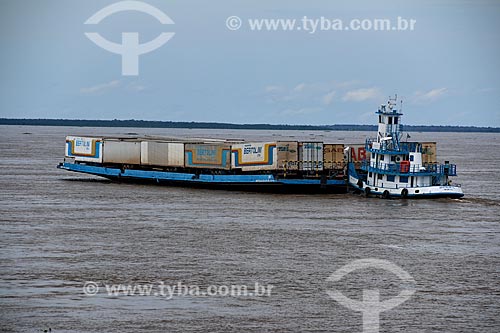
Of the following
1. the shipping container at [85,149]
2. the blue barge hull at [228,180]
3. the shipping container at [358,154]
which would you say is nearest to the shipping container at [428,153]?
the shipping container at [358,154]

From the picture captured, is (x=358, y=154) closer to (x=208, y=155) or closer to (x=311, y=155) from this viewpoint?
(x=311, y=155)

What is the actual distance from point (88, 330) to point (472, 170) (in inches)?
3424

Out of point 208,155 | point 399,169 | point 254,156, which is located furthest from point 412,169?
point 208,155

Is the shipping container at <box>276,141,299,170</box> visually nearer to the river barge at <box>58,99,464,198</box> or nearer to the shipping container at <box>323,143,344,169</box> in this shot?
the river barge at <box>58,99,464,198</box>

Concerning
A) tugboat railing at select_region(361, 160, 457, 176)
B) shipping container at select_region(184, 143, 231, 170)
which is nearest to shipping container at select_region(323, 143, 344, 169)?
tugboat railing at select_region(361, 160, 457, 176)

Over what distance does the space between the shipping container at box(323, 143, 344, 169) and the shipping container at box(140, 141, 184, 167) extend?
13958 mm

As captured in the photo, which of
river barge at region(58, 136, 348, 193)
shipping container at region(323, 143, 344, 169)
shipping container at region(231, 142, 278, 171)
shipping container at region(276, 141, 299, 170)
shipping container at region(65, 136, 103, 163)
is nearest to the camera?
shipping container at region(276, 141, 299, 170)

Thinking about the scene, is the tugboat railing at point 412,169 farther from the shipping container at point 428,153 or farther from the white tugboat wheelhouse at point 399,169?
the shipping container at point 428,153

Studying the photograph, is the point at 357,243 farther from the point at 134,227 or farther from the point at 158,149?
the point at 158,149

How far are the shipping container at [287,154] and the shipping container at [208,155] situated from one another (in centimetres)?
595

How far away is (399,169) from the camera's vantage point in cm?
6531

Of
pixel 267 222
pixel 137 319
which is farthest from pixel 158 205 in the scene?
pixel 137 319

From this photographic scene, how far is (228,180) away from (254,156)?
3.35m

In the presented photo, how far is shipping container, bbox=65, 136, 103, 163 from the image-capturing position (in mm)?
85188
